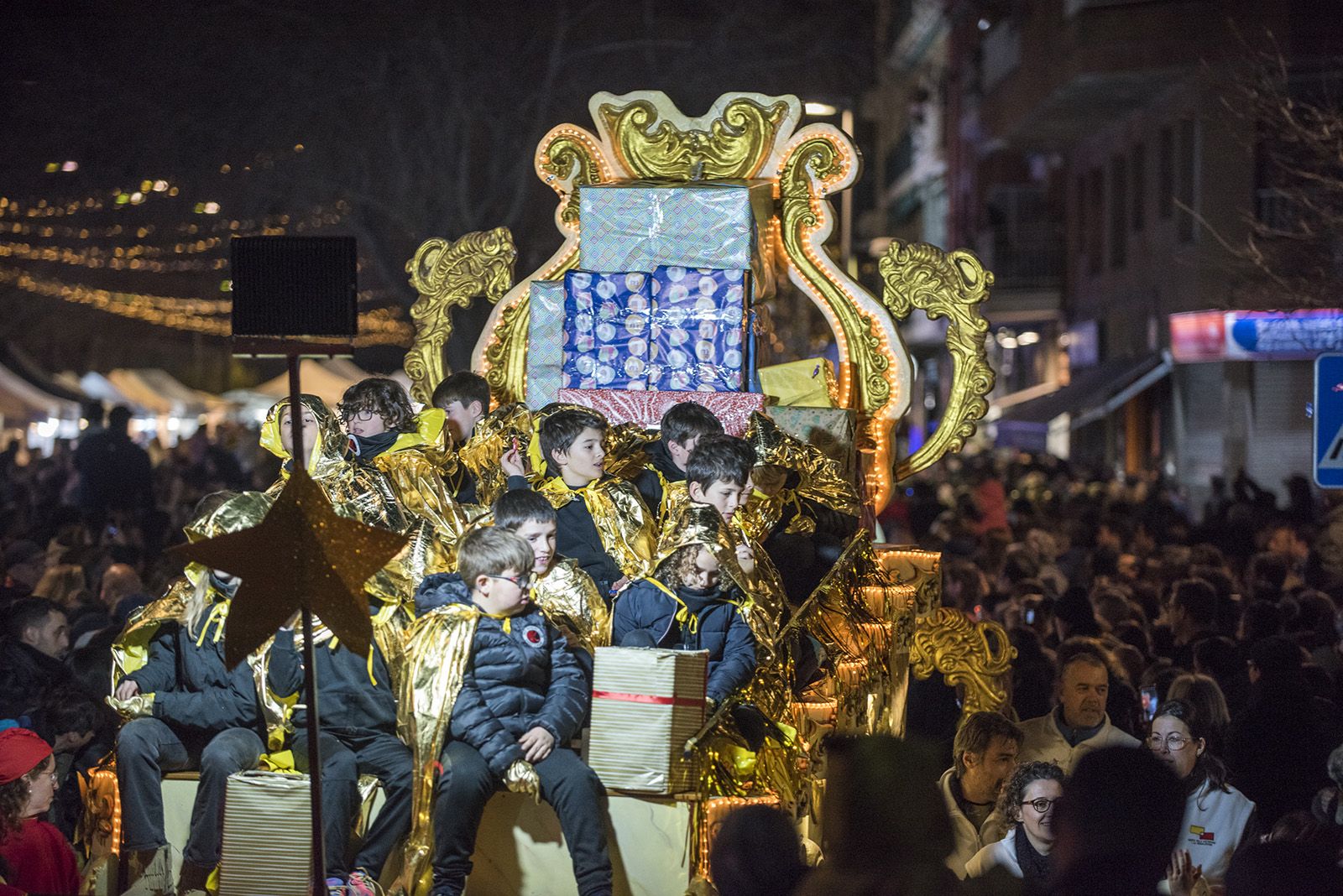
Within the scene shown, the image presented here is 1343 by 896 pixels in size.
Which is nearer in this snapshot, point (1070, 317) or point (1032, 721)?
point (1032, 721)

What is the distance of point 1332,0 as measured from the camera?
22422 millimetres

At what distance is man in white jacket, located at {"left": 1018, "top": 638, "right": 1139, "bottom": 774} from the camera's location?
24.5 ft

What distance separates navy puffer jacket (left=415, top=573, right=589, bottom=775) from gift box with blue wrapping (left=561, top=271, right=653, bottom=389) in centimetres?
327

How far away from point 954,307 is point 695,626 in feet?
12.9

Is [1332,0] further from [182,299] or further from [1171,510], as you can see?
[182,299]

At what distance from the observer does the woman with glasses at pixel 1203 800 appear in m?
6.46

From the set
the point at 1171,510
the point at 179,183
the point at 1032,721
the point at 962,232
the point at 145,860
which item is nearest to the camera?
the point at 145,860

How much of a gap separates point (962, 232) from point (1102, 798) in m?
39.1

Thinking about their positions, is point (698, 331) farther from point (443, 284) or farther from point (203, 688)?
point (203, 688)

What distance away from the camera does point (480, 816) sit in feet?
18.9

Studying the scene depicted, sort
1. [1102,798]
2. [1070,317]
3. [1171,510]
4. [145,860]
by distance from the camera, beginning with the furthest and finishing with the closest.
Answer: [1070,317] < [1171,510] < [145,860] < [1102,798]

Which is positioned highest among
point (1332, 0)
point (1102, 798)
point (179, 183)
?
point (1332, 0)

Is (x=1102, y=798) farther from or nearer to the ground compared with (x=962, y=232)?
nearer to the ground

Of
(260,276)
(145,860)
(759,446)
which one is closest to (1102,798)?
(260,276)
